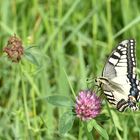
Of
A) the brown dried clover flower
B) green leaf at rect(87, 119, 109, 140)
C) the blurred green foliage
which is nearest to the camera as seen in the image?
green leaf at rect(87, 119, 109, 140)

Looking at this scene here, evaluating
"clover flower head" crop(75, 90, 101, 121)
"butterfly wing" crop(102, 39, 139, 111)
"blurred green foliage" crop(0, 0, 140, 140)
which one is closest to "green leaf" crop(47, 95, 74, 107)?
"clover flower head" crop(75, 90, 101, 121)

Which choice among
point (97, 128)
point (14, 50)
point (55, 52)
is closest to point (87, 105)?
point (97, 128)

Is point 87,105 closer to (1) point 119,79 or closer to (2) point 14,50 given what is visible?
(1) point 119,79

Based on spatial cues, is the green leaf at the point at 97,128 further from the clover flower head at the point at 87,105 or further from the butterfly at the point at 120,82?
the butterfly at the point at 120,82

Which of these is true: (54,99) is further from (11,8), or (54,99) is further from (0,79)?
(11,8)

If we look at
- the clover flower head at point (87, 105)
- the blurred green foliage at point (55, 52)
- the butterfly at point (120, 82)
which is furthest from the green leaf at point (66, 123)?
the blurred green foliage at point (55, 52)

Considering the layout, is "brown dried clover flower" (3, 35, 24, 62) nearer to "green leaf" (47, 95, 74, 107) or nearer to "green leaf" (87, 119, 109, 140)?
"green leaf" (47, 95, 74, 107)

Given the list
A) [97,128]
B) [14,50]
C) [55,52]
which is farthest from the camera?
[55,52]
